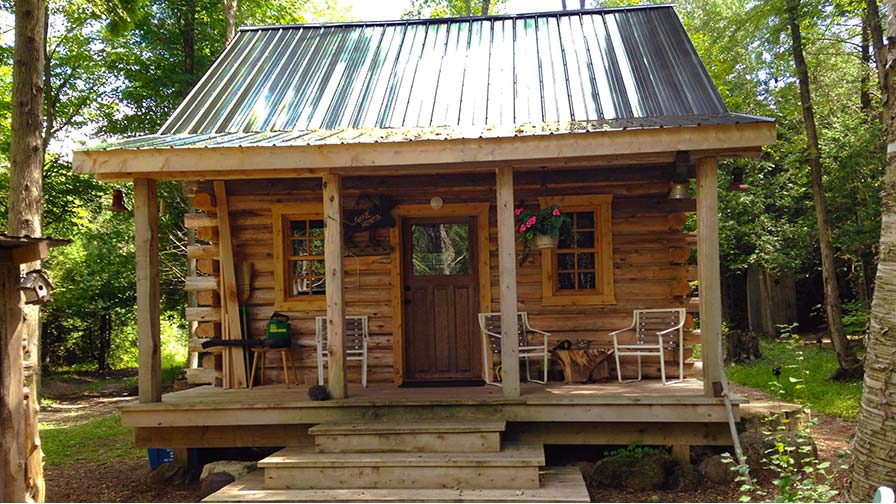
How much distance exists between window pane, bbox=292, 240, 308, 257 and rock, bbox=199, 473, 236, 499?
287 centimetres

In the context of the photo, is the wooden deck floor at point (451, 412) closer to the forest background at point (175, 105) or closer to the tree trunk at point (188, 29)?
the forest background at point (175, 105)

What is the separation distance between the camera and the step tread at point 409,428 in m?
6.11

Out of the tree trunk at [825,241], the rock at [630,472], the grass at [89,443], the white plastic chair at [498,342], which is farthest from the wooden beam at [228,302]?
the tree trunk at [825,241]

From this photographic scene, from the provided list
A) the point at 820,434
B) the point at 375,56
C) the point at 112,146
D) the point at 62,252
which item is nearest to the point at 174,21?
the point at 62,252

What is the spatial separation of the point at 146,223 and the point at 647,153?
4725 millimetres

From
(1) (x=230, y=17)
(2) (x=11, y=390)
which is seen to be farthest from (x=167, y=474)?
(1) (x=230, y=17)

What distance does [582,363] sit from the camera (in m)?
7.82

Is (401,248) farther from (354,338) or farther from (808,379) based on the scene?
(808,379)

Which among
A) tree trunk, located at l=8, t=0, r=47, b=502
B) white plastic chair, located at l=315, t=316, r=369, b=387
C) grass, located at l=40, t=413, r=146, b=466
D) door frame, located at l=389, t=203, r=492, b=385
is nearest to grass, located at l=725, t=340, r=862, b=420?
door frame, located at l=389, t=203, r=492, b=385

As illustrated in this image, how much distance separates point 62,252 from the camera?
57.9ft

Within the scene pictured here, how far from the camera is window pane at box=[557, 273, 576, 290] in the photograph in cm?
842

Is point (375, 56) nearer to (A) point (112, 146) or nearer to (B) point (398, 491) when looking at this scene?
(A) point (112, 146)

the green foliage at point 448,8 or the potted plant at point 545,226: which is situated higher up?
the green foliage at point 448,8

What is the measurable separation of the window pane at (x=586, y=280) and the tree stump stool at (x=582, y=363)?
2.71ft
